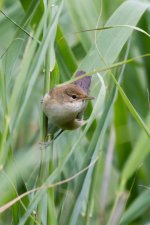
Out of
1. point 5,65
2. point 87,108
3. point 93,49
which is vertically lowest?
point 87,108

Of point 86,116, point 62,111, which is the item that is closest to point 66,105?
point 62,111

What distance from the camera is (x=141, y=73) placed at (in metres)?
2.80

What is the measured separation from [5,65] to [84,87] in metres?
0.45

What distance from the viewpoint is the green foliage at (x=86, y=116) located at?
1382mm

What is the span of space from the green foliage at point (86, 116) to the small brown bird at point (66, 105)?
0.04 metres

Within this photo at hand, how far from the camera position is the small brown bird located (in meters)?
1.99

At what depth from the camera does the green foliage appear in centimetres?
138

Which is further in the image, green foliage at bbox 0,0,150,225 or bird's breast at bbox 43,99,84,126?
bird's breast at bbox 43,99,84,126

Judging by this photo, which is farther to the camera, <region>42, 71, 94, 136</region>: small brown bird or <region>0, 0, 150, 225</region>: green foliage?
<region>42, 71, 94, 136</region>: small brown bird

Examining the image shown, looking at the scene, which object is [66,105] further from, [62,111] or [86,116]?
[86,116]

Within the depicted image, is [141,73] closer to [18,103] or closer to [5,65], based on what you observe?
[5,65]

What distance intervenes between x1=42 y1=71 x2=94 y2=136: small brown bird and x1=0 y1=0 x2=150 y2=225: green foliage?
0.04m

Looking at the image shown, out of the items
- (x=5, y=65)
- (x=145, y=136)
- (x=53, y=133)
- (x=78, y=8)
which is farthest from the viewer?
(x=78, y=8)

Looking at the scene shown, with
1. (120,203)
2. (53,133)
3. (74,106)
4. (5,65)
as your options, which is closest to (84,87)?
(74,106)
